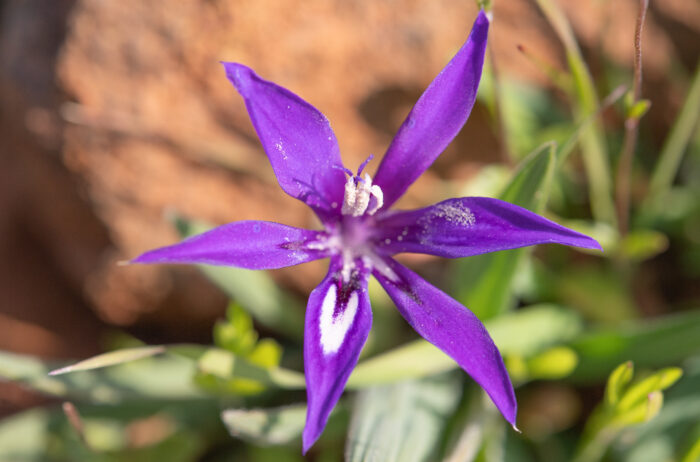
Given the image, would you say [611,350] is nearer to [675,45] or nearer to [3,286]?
[675,45]

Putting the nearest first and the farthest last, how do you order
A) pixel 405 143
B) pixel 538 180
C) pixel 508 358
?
pixel 405 143 < pixel 538 180 < pixel 508 358

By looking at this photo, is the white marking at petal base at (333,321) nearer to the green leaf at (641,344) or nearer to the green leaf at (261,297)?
the green leaf at (261,297)

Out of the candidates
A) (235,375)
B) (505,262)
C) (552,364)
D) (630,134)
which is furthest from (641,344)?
(235,375)

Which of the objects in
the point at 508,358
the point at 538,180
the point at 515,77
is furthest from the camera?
the point at 515,77

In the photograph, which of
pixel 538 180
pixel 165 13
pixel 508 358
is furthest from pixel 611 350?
pixel 165 13

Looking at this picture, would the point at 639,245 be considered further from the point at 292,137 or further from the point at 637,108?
the point at 292,137

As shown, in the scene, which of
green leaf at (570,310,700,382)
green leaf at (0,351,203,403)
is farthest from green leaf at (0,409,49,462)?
green leaf at (570,310,700,382)

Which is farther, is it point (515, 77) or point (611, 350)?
point (515, 77)
